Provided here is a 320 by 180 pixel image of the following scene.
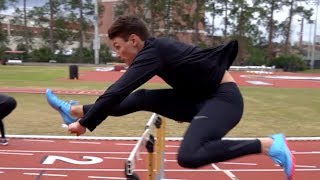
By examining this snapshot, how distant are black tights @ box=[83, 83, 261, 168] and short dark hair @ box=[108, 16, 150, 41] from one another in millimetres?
674

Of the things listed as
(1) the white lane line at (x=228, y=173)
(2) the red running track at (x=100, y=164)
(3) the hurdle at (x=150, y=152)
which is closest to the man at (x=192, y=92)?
(3) the hurdle at (x=150, y=152)

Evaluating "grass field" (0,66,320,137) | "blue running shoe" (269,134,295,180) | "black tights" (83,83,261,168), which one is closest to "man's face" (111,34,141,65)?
"black tights" (83,83,261,168)

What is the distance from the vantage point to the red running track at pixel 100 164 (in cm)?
607

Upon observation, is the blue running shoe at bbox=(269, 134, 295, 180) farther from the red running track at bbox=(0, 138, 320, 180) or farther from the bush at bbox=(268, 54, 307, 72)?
the bush at bbox=(268, 54, 307, 72)

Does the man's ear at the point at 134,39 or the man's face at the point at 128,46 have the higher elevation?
the man's ear at the point at 134,39

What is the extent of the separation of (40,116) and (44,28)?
47.8m

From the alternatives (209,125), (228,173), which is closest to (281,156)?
(209,125)

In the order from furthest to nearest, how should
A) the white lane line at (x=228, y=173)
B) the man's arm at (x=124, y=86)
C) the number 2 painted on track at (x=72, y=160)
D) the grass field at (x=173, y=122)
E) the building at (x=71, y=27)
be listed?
the building at (x=71, y=27) → the grass field at (x=173, y=122) → the number 2 painted on track at (x=72, y=160) → the white lane line at (x=228, y=173) → the man's arm at (x=124, y=86)

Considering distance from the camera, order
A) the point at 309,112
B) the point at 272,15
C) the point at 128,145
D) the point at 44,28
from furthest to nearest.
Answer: the point at 44,28 → the point at 272,15 → the point at 309,112 → the point at 128,145

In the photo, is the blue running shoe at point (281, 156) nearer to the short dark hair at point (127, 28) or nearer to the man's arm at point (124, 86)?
the man's arm at point (124, 86)

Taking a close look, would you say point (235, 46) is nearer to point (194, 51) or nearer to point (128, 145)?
point (194, 51)

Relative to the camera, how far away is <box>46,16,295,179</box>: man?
3.33 meters

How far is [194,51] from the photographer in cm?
360

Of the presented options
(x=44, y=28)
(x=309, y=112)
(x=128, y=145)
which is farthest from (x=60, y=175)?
(x=44, y=28)
